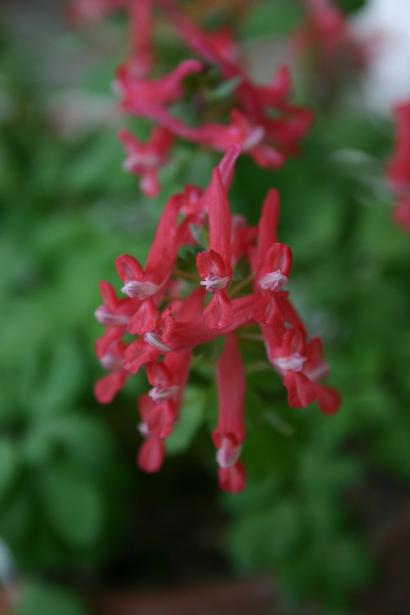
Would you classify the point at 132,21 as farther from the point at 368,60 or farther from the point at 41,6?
the point at 41,6

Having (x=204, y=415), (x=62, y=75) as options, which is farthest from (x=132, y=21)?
(x=62, y=75)

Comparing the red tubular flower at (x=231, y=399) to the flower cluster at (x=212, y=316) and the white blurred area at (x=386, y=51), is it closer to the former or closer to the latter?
the flower cluster at (x=212, y=316)

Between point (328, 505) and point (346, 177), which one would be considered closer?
point (328, 505)

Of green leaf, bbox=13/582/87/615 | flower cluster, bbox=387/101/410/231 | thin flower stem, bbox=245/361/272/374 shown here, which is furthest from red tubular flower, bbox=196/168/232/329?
green leaf, bbox=13/582/87/615

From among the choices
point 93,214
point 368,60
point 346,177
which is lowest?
Answer: point 346,177

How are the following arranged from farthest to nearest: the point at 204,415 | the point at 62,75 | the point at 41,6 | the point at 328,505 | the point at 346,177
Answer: the point at 41,6, the point at 62,75, the point at 346,177, the point at 328,505, the point at 204,415

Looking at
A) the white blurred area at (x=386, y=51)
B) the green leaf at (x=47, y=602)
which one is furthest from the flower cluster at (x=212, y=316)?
the white blurred area at (x=386, y=51)

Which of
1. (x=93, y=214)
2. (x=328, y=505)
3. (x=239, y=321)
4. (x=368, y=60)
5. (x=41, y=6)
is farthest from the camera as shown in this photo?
(x=41, y=6)

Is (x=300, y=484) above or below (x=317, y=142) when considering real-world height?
below
